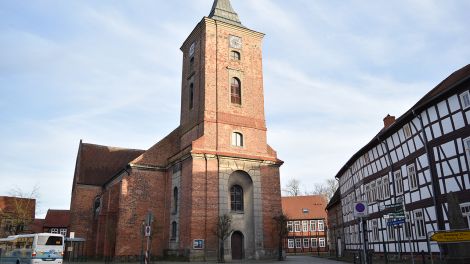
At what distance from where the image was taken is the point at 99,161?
45625 mm

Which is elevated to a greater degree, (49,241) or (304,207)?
(304,207)

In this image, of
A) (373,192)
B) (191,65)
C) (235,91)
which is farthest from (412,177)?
(191,65)

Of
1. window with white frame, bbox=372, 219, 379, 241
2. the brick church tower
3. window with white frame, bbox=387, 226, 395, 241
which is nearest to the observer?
window with white frame, bbox=387, 226, 395, 241

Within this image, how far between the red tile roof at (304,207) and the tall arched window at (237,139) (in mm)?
32648

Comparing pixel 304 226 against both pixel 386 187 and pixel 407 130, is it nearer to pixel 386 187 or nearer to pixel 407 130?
pixel 386 187

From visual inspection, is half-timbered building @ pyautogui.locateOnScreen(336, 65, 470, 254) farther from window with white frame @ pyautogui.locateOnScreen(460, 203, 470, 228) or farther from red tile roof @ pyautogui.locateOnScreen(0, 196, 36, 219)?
red tile roof @ pyautogui.locateOnScreen(0, 196, 36, 219)

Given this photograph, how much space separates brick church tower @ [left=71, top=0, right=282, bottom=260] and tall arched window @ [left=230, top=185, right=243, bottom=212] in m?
0.08

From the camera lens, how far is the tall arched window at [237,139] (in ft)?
104

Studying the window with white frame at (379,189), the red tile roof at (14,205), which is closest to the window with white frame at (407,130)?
the window with white frame at (379,189)

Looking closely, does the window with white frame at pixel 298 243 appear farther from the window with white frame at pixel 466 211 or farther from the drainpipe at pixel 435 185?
the window with white frame at pixel 466 211

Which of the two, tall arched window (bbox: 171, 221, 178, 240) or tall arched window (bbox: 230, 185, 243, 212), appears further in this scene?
tall arched window (bbox: 171, 221, 178, 240)

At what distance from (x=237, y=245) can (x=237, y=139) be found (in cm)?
818

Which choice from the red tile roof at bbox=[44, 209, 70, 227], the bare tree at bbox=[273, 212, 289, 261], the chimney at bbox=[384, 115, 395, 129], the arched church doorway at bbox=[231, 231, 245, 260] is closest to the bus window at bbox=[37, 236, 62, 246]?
the arched church doorway at bbox=[231, 231, 245, 260]

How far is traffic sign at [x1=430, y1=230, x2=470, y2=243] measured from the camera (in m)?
10.3
